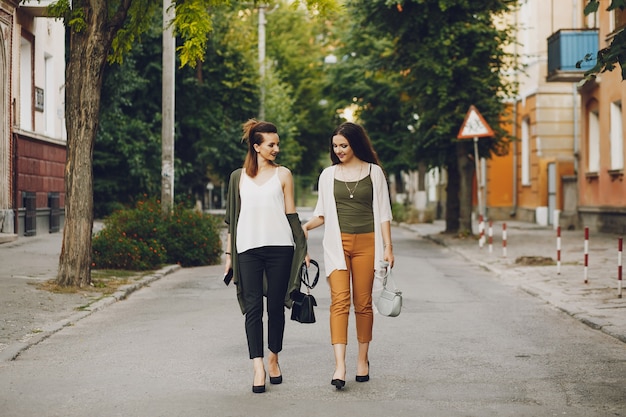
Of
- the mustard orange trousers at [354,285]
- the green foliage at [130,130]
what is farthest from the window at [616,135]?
the mustard orange trousers at [354,285]

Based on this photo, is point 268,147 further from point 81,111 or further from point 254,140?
point 81,111

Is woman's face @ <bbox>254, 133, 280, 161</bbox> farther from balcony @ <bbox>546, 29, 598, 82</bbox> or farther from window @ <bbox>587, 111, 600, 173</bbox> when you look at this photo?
window @ <bbox>587, 111, 600, 173</bbox>

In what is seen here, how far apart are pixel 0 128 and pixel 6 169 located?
900mm

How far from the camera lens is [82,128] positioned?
45.9 feet

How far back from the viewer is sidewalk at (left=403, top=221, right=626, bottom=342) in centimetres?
1184

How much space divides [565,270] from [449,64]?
10.2 metres

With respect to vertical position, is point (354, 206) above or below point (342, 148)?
below

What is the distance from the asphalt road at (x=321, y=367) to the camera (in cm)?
662

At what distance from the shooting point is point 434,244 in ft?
89.3

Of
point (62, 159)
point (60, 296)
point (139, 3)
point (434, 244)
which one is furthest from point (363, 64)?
point (60, 296)

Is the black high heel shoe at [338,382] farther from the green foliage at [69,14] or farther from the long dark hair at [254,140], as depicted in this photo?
the green foliage at [69,14]

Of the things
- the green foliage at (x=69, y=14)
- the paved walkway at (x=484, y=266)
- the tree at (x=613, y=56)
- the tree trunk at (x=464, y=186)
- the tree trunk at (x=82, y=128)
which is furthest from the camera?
the tree trunk at (x=464, y=186)

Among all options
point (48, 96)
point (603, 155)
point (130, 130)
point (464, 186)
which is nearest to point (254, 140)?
point (464, 186)

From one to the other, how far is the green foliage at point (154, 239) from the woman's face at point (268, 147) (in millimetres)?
10178
